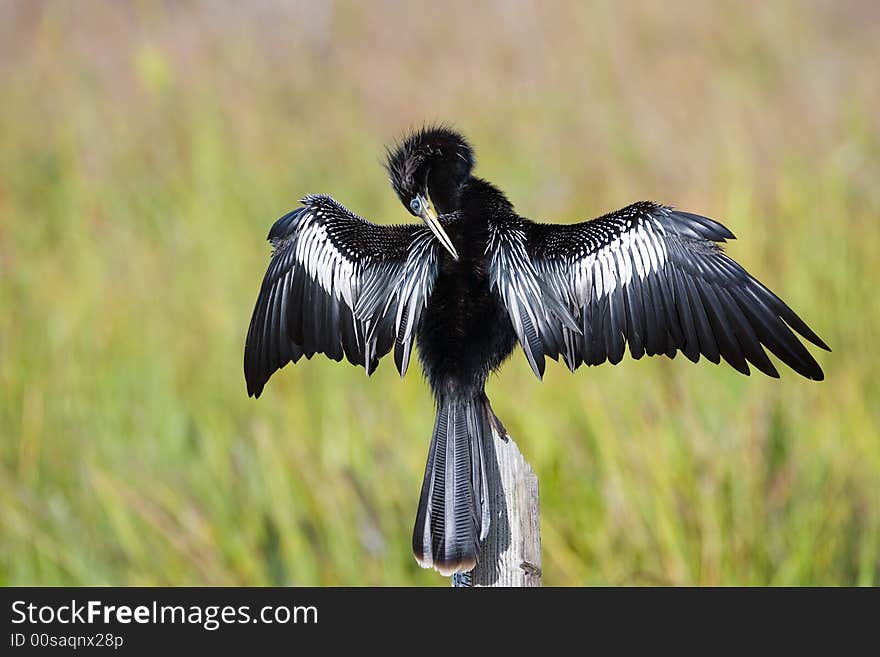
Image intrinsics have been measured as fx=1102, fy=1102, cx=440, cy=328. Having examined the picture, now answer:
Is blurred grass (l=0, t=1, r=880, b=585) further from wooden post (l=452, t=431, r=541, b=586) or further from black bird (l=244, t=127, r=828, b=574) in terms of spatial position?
wooden post (l=452, t=431, r=541, b=586)

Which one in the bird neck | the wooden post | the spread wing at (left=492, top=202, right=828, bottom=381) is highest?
the bird neck

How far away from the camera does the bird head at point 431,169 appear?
8.53ft

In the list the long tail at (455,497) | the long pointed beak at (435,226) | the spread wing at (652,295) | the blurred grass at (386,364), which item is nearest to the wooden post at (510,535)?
the long tail at (455,497)

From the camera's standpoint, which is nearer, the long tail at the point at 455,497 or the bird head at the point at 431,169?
the long tail at the point at 455,497

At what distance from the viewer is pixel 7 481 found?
14.7 ft

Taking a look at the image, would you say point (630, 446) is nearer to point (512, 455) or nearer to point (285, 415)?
point (285, 415)

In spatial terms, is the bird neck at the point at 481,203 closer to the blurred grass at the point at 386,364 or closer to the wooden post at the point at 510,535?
the wooden post at the point at 510,535

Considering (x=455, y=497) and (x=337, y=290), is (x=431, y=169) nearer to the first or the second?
(x=337, y=290)

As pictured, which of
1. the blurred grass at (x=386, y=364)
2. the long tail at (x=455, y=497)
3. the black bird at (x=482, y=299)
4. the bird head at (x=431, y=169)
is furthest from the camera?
the blurred grass at (x=386, y=364)

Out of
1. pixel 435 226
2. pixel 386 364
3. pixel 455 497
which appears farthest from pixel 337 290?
pixel 386 364

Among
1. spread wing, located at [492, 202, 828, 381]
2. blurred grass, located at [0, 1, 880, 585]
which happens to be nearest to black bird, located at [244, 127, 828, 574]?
spread wing, located at [492, 202, 828, 381]

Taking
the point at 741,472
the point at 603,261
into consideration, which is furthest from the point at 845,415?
the point at 603,261

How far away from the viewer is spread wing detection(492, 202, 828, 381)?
2428mm

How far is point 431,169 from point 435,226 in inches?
11.3
